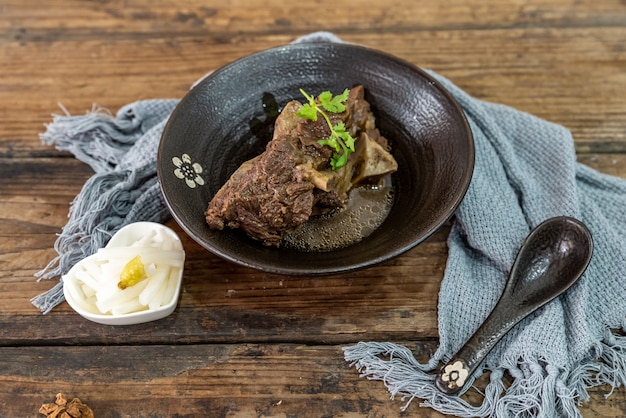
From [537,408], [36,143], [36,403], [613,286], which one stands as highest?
[613,286]

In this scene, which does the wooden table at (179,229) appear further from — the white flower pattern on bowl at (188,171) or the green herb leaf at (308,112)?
the green herb leaf at (308,112)

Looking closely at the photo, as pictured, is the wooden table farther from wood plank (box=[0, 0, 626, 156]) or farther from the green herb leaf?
the green herb leaf

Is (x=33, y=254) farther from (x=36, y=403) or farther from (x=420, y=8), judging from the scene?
(x=420, y=8)

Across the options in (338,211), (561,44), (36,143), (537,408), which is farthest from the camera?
(561,44)

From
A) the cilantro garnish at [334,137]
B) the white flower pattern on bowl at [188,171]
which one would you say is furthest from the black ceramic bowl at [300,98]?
the cilantro garnish at [334,137]

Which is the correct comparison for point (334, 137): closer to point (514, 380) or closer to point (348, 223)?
point (348, 223)

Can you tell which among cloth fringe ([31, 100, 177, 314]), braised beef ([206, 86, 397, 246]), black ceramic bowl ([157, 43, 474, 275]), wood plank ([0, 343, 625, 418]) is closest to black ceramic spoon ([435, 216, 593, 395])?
wood plank ([0, 343, 625, 418])

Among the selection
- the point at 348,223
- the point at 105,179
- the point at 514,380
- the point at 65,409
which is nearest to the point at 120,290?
the point at 65,409

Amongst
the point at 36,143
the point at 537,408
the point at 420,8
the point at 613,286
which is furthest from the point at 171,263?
the point at 420,8
